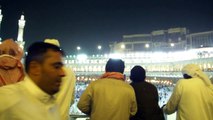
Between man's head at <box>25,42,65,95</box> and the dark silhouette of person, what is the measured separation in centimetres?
205

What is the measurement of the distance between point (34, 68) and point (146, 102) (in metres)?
2.26

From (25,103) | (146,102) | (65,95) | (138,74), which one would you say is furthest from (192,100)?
(25,103)

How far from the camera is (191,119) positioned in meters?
3.61

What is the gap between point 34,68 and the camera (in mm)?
1424

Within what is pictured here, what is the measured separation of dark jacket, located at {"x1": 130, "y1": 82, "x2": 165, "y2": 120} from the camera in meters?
3.38

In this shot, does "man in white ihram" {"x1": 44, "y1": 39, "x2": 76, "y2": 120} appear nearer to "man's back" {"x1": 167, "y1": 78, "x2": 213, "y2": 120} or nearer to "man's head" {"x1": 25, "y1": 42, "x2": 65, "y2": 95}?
"man's head" {"x1": 25, "y1": 42, "x2": 65, "y2": 95}

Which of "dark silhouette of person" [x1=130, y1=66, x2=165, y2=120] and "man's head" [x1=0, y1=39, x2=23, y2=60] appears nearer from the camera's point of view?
"man's head" [x1=0, y1=39, x2=23, y2=60]

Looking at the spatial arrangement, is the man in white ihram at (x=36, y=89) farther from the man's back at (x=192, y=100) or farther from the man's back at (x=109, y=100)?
the man's back at (x=192, y=100)

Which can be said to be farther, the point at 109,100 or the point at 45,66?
the point at 109,100

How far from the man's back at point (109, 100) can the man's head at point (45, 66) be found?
5.18 feet

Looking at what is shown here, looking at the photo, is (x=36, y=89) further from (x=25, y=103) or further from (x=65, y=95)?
(x=65, y=95)

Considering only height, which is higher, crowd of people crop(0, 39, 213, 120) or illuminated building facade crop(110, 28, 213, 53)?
illuminated building facade crop(110, 28, 213, 53)

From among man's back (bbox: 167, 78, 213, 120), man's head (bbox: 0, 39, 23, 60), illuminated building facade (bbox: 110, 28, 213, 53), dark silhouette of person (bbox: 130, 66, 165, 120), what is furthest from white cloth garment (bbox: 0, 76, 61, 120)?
illuminated building facade (bbox: 110, 28, 213, 53)

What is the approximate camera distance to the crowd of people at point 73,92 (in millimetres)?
1327
